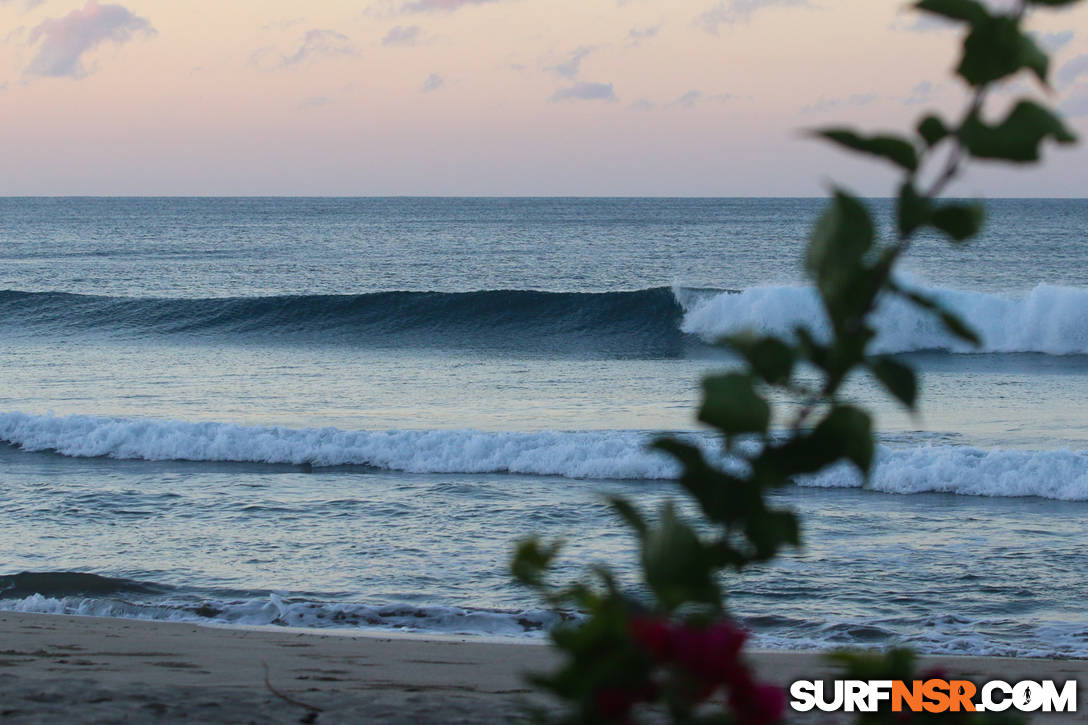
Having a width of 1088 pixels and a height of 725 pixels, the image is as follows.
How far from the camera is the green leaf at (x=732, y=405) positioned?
0.84 m

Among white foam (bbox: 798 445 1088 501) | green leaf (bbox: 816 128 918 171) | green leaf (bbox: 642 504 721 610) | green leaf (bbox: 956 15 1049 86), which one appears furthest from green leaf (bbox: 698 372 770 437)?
white foam (bbox: 798 445 1088 501)

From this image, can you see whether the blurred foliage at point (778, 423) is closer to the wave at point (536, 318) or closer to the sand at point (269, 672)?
the sand at point (269, 672)

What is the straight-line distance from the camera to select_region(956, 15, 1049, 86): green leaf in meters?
0.85

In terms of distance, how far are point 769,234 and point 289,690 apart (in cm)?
6479

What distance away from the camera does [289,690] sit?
16.5 feet

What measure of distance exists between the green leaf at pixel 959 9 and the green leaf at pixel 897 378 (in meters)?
0.29

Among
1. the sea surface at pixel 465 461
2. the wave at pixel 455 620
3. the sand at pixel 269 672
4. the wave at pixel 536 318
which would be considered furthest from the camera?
the wave at pixel 536 318

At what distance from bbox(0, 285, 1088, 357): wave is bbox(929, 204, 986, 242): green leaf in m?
22.5

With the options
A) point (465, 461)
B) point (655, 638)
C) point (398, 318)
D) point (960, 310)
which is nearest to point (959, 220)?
point (655, 638)

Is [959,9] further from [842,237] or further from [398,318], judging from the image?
[398,318]

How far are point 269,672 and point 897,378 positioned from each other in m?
5.12

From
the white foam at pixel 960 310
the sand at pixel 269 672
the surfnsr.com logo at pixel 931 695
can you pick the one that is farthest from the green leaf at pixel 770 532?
the white foam at pixel 960 310

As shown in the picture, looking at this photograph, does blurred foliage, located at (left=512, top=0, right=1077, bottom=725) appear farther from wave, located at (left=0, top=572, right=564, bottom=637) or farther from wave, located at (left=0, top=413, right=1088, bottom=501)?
wave, located at (left=0, top=413, right=1088, bottom=501)

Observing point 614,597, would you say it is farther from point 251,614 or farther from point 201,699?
point 251,614
